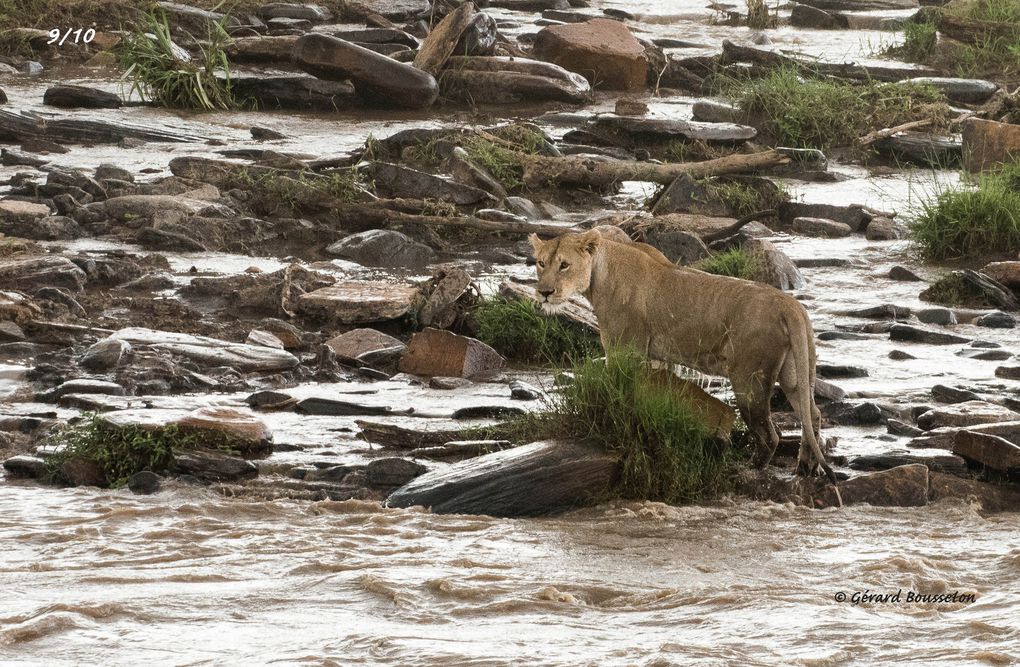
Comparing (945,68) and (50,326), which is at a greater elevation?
(945,68)

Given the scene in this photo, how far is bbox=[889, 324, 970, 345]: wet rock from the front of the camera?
29.9 ft

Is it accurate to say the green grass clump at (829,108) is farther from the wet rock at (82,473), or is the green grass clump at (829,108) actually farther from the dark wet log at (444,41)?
the wet rock at (82,473)

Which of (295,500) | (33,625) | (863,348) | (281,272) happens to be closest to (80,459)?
(295,500)

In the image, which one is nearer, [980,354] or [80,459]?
[80,459]

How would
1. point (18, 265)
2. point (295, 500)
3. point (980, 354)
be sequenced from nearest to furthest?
1. point (295, 500)
2. point (980, 354)
3. point (18, 265)

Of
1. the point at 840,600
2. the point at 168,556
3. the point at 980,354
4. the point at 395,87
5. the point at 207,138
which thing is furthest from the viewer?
the point at 395,87

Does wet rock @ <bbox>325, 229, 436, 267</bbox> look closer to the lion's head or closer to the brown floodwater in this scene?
the lion's head

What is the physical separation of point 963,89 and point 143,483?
44.3ft

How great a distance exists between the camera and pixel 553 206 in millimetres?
12680

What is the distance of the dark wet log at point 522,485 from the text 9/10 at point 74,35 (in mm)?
14739

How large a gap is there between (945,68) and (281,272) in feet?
41.0

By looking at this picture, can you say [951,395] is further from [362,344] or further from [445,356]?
[362,344]

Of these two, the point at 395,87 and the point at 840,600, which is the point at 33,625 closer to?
the point at 840,600

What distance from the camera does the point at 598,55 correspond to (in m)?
18.8
